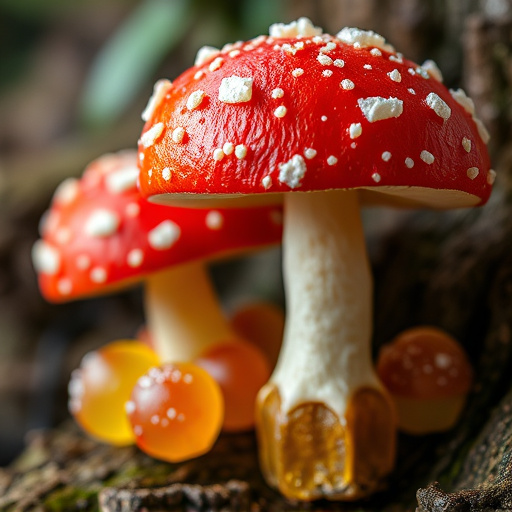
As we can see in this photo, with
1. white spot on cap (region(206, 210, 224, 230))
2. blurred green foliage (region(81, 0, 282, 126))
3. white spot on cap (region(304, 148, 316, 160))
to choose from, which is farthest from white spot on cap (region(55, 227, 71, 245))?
blurred green foliage (region(81, 0, 282, 126))

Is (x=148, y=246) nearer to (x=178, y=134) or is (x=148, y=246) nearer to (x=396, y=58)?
(x=178, y=134)

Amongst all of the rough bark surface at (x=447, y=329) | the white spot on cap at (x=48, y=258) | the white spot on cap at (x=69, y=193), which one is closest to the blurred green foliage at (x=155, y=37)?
the rough bark surface at (x=447, y=329)

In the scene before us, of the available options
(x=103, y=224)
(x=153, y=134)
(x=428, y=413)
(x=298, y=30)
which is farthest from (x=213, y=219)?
(x=428, y=413)

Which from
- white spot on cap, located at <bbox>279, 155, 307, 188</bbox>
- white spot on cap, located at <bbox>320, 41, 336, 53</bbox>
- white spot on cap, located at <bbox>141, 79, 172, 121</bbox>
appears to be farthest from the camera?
white spot on cap, located at <bbox>141, 79, 172, 121</bbox>

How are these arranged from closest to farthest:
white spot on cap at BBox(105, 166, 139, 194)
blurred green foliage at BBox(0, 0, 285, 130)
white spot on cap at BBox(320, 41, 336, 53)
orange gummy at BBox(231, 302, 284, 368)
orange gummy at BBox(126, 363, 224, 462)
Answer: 1. white spot on cap at BBox(320, 41, 336, 53)
2. orange gummy at BBox(126, 363, 224, 462)
3. white spot on cap at BBox(105, 166, 139, 194)
4. orange gummy at BBox(231, 302, 284, 368)
5. blurred green foliage at BBox(0, 0, 285, 130)

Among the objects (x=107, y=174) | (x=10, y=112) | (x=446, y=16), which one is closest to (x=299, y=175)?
(x=107, y=174)

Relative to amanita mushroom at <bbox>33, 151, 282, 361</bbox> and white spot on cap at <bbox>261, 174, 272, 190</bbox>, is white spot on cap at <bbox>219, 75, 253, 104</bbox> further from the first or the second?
amanita mushroom at <bbox>33, 151, 282, 361</bbox>

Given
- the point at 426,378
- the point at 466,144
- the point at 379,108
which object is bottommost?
the point at 426,378
